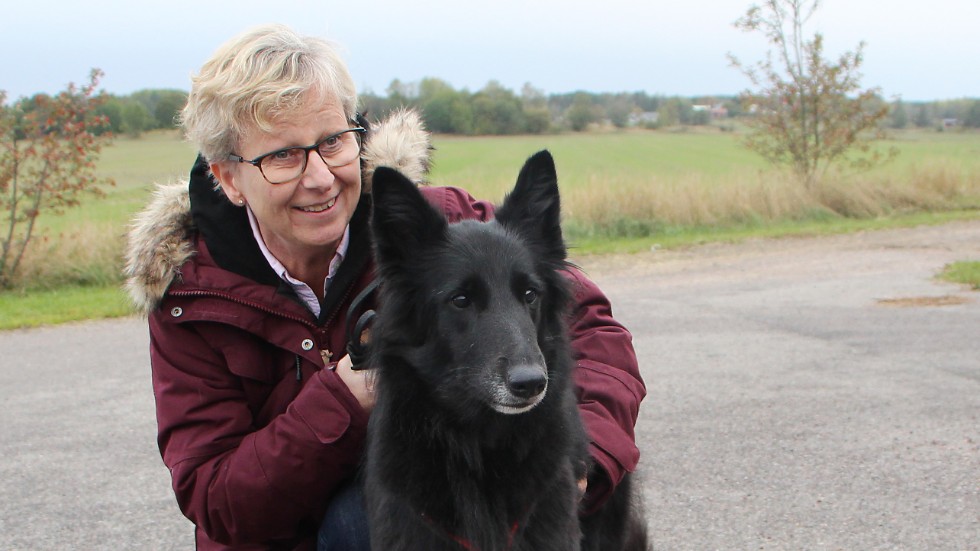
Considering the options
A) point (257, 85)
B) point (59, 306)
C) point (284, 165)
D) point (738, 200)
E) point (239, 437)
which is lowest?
point (59, 306)

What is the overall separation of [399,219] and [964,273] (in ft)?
33.4

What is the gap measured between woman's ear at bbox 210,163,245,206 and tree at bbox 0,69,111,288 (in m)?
9.14

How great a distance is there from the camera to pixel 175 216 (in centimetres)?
315

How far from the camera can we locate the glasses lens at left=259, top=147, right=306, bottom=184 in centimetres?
293

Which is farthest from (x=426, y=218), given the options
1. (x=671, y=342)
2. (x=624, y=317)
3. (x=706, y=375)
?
(x=624, y=317)

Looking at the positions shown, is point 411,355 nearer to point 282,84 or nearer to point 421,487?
point 421,487

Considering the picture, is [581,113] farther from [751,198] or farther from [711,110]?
[751,198]

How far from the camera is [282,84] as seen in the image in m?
2.94

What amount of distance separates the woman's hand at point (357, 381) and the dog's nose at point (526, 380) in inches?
23.3

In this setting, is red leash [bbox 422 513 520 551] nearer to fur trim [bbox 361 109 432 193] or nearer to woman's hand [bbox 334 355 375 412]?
woman's hand [bbox 334 355 375 412]

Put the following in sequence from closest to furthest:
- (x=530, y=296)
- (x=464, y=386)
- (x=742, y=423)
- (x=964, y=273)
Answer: (x=464, y=386)
(x=530, y=296)
(x=742, y=423)
(x=964, y=273)

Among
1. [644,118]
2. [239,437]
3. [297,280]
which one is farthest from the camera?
[644,118]

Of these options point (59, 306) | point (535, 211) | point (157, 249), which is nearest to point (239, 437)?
point (157, 249)

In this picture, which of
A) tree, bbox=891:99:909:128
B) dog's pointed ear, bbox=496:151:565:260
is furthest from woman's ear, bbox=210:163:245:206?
tree, bbox=891:99:909:128
